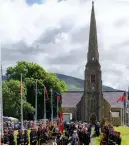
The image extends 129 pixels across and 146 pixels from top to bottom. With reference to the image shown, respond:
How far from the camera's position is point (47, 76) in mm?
58219

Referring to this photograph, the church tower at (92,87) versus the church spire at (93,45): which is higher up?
the church spire at (93,45)

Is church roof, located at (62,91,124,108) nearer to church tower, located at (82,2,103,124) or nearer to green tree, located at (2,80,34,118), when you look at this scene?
church tower, located at (82,2,103,124)

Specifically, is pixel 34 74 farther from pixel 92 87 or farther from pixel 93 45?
pixel 93 45

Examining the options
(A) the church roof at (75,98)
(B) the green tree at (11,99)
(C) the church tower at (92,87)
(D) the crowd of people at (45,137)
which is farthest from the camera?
(A) the church roof at (75,98)

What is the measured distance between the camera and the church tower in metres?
66.0

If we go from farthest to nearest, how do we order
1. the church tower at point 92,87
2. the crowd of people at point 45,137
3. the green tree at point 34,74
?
the church tower at point 92,87 < the green tree at point 34,74 < the crowd of people at point 45,137

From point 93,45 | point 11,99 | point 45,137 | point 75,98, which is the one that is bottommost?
point 45,137

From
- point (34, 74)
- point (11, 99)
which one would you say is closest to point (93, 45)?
point (34, 74)

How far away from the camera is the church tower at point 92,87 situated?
66.0m

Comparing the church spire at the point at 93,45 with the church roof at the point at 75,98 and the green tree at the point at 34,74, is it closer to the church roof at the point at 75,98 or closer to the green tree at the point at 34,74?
the church roof at the point at 75,98

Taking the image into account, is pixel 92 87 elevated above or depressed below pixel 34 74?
below

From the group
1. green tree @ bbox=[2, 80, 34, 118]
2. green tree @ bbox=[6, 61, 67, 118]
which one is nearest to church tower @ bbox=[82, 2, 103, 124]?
green tree @ bbox=[6, 61, 67, 118]

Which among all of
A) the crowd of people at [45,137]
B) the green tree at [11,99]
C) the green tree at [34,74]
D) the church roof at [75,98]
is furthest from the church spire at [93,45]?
the crowd of people at [45,137]

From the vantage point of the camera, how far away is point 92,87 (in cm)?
6662
